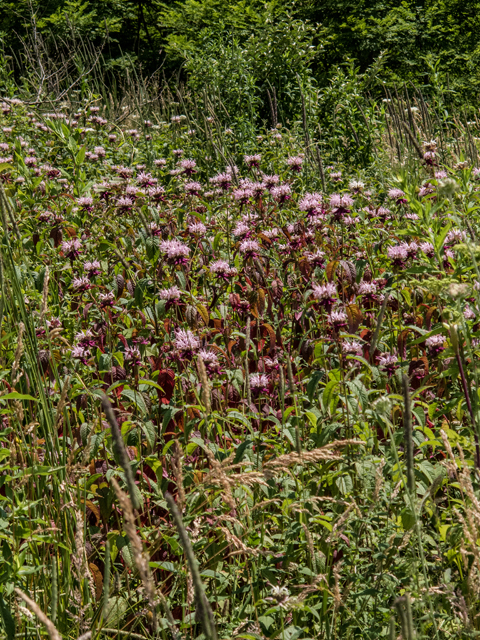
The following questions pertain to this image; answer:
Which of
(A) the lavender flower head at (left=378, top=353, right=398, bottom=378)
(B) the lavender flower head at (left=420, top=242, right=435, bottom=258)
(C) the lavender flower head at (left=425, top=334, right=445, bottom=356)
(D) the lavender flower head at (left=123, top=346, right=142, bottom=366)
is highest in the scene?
(B) the lavender flower head at (left=420, top=242, right=435, bottom=258)

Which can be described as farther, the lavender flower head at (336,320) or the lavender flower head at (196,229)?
the lavender flower head at (196,229)

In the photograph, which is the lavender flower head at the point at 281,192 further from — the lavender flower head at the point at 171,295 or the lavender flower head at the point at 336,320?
the lavender flower head at the point at 336,320

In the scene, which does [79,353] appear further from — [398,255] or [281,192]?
[281,192]

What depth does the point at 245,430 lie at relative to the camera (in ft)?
7.25

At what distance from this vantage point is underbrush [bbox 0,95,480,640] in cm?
123

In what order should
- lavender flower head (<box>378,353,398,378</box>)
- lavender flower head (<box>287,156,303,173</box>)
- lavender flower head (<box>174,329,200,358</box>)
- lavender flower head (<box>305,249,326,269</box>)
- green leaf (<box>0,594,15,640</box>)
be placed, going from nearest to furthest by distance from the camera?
green leaf (<box>0,594,15,640</box>) → lavender flower head (<box>174,329,200,358</box>) → lavender flower head (<box>378,353,398,378</box>) → lavender flower head (<box>305,249,326,269</box>) → lavender flower head (<box>287,156,303,173</box>)

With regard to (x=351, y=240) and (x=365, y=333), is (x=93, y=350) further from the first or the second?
(x=351, y=240)

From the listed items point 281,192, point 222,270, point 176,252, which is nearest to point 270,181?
point 281,192

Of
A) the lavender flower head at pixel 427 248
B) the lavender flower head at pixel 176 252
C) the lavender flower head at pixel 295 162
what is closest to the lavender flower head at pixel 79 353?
the lavender flower head at pixel 176 252

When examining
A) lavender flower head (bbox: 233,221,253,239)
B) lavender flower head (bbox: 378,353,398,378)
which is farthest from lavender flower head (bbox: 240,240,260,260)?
lavender flower head (bbox: 378,353,398,378)

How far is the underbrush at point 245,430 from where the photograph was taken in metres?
1.23

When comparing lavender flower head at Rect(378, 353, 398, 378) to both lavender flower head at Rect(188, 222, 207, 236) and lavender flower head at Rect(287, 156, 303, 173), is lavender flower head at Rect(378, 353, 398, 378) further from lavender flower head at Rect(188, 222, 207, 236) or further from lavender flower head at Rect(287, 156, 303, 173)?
lavender flower head at Rect(287, 156, 303, 173)

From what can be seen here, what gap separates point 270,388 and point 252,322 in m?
0.35

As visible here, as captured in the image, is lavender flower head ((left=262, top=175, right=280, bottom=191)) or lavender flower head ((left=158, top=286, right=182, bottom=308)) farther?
lavender flower head ((left=262, top=175, right=280, bottom=191))
